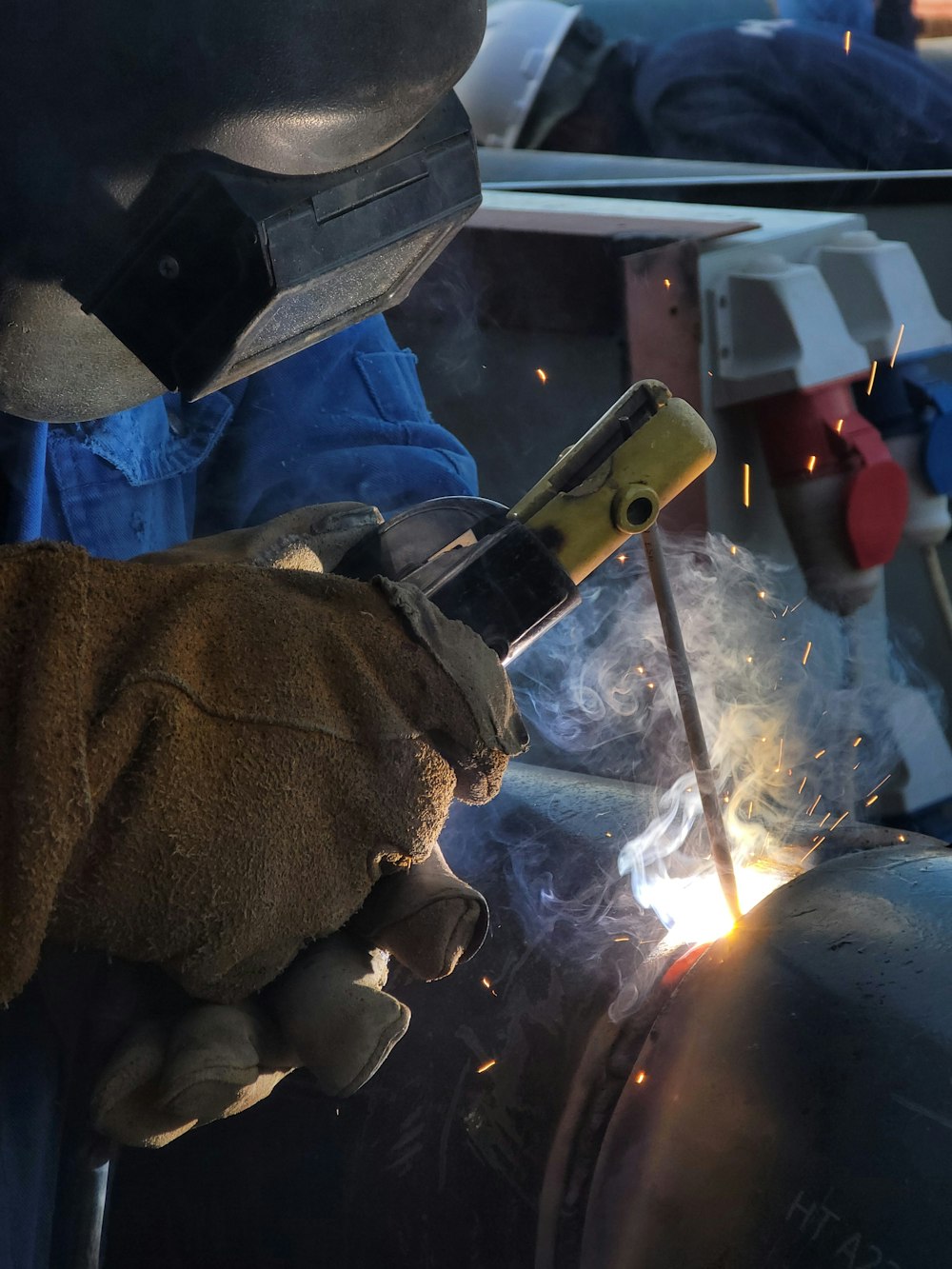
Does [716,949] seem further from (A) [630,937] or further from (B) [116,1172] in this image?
(B) [116,1172]

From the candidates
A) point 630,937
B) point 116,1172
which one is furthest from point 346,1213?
point 630,937

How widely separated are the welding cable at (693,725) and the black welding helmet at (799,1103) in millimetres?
139

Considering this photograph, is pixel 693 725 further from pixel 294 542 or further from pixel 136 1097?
pixel 136 1097

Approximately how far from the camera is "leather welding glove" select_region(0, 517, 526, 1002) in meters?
0.71

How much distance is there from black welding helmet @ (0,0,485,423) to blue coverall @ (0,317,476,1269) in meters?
0.35

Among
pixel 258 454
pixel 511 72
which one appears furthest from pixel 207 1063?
pixel 511 72

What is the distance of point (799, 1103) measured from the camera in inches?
31.8

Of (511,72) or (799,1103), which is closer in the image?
(799,1103)

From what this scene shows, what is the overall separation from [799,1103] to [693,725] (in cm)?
38

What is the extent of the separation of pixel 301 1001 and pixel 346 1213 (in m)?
0.24

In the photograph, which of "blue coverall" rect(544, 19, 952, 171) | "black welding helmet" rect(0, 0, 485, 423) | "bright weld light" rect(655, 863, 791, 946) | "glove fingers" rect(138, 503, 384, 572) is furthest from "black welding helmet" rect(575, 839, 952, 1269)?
"blue coverall" rect(544, 19, 952, 171)

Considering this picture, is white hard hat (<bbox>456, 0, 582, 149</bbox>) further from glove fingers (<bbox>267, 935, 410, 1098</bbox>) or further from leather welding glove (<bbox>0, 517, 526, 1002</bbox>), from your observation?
glove fingers (<bbox>267, 935, 410, 1098</bbox>)

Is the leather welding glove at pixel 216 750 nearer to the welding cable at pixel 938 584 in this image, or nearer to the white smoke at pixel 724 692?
the white smoke at pixel 724 692

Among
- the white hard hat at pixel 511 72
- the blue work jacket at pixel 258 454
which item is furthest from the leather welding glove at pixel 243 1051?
the white hard hat at pixel 511 72
